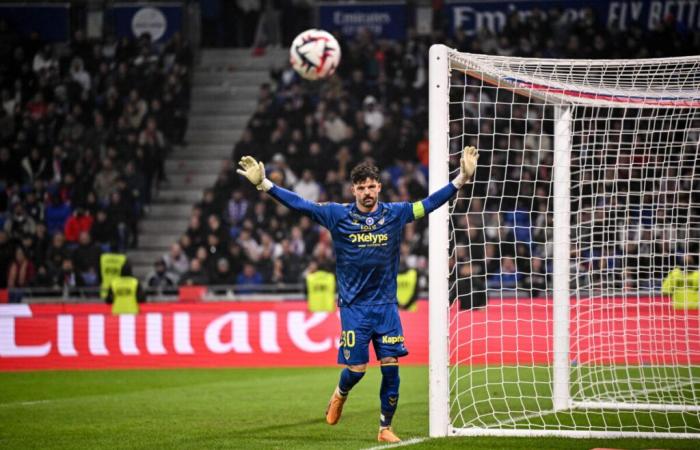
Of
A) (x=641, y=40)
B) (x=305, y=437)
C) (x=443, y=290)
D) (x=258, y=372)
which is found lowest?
(x=258, y=372)

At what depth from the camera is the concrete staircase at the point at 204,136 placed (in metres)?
23.5

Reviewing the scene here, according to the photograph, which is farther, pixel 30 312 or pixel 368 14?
pixel 368 14

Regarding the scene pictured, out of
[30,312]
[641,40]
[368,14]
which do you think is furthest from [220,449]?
[368,14]

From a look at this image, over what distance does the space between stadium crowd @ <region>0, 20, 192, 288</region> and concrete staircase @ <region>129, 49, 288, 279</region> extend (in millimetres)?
368

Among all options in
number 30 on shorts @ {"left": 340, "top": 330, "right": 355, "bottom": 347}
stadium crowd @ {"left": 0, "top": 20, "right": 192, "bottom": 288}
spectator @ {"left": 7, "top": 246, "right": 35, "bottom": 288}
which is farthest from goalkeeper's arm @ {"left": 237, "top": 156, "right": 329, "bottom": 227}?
spectator @ {"left": 7, "top": 246, "right": 35, "bottom": 288}

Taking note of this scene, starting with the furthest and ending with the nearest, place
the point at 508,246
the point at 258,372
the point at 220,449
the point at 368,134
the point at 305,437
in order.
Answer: the point at 368,134 → the point at 508,246 → the point at 258,372 → the point at 305,437 → the point at 220,449

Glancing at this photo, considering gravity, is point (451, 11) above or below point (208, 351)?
above

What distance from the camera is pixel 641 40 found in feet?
75.7

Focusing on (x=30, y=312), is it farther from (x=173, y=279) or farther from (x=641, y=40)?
(x=641, y=40)

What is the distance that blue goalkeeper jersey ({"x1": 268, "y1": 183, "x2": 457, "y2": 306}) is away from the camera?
8.45m

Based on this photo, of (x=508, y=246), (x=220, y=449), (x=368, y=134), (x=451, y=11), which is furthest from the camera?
(x=451, y=11)

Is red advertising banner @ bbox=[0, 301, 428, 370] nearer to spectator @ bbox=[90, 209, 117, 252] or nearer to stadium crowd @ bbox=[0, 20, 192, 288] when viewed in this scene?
stadium crowd @ bbox=[0, 20, 192, 288]

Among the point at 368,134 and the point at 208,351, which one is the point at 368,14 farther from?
the point at 208,351

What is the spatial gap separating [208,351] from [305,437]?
8147mm
